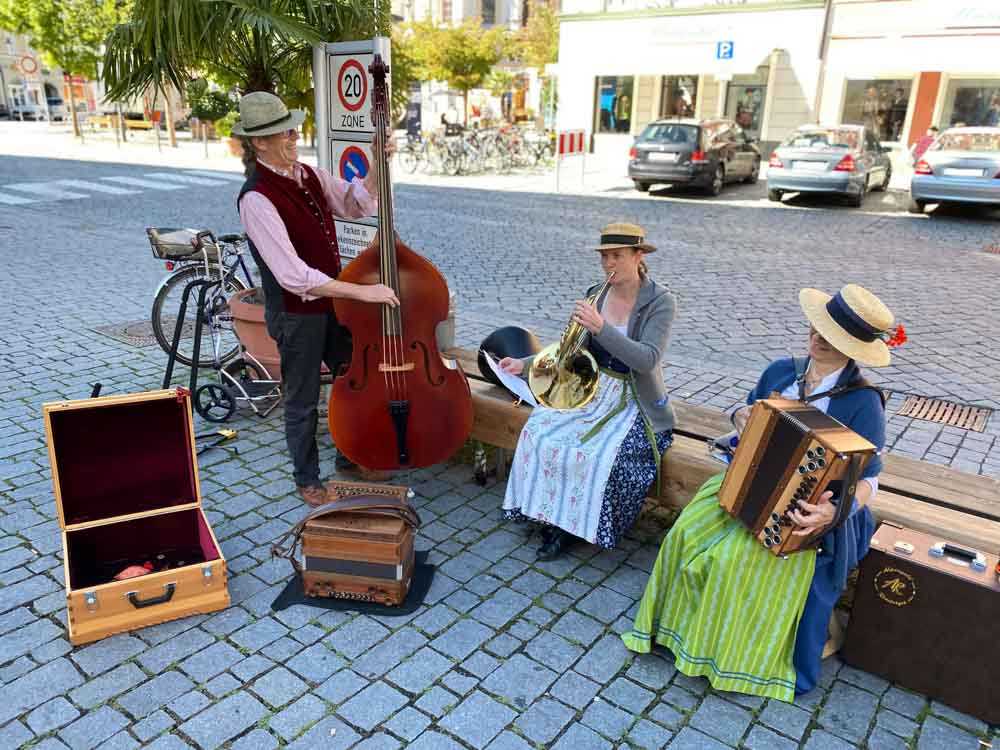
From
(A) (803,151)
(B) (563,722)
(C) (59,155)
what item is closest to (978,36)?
(A) (803,151)

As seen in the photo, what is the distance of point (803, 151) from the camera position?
46.6 feet

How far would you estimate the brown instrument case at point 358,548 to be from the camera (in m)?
3.12

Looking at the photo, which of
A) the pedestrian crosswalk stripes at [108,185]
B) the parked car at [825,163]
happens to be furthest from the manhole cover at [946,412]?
the pedestrian crosswalk stripes at [108,185]

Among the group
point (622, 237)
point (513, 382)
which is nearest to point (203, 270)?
point (513, 382)

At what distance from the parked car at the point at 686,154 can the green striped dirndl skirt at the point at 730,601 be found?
13.3 m

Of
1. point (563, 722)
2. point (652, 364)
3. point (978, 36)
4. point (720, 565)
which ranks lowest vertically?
point (563, 722)

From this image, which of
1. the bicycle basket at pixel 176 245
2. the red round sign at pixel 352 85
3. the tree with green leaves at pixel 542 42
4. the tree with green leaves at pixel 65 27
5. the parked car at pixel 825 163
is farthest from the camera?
the tree with green leaves at pixel 542 42

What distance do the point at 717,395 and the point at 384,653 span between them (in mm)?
3369

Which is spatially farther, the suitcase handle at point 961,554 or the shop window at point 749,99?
the shop window at point 749,99

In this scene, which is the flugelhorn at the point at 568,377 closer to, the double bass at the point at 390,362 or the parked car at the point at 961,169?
the double bass at the point at 390,362

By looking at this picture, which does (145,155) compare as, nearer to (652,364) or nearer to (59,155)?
(59,155)

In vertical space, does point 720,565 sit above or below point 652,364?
below

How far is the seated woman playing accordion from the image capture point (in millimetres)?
2699

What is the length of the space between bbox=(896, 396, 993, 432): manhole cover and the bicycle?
463 centimetres
